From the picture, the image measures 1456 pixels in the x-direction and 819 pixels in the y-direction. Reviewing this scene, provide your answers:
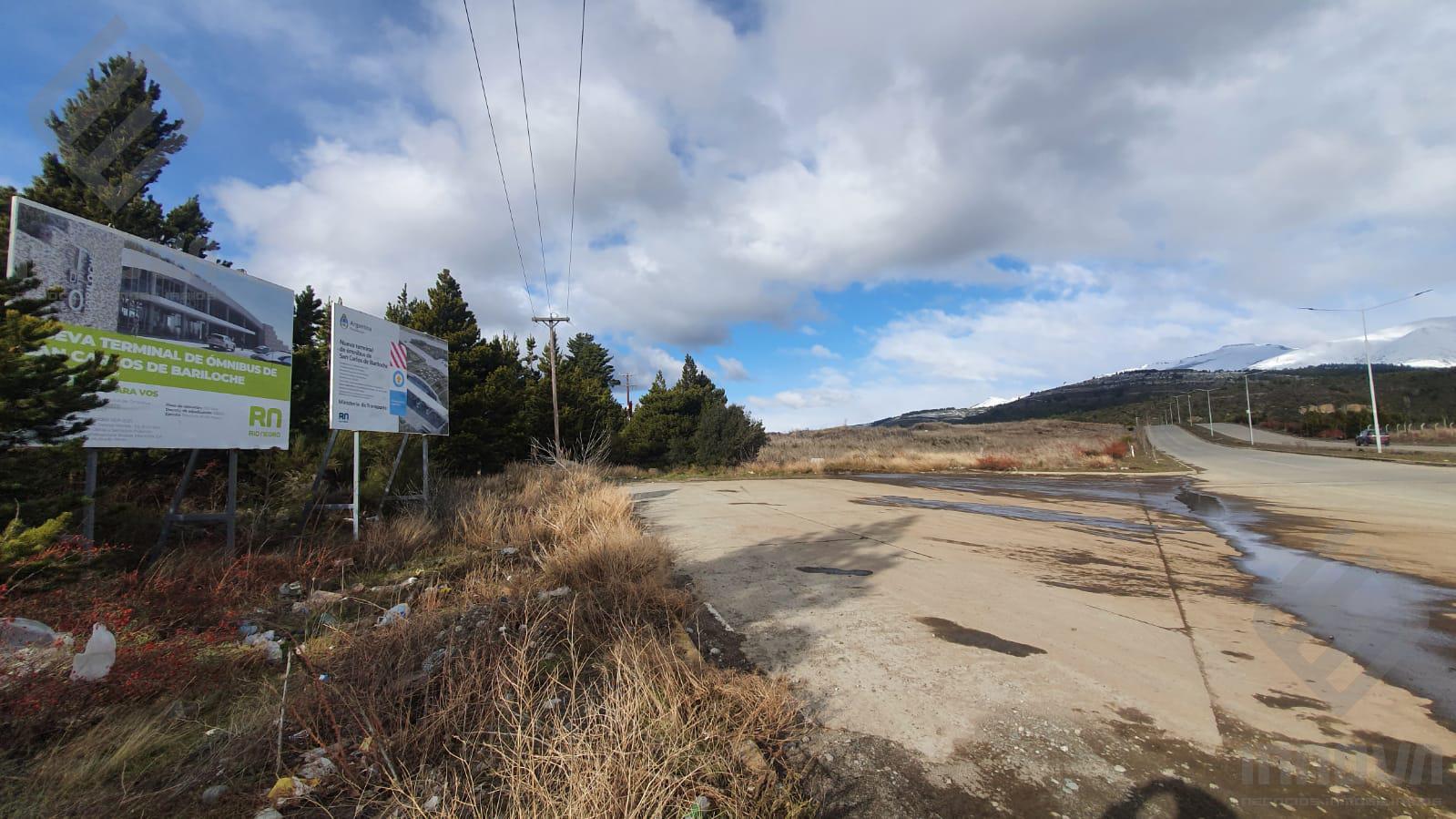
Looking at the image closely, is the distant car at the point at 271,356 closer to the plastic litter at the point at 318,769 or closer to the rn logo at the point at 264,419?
the rn logo at the point at 264,419

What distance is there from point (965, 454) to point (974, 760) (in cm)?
3137

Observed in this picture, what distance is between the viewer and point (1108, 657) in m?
4.24

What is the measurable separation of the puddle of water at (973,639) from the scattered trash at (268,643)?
4987mm

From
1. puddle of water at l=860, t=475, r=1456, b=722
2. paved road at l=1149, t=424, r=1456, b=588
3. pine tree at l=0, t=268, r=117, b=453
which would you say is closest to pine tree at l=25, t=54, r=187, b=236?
pine tree at l=0, t=268, r=117, b=453

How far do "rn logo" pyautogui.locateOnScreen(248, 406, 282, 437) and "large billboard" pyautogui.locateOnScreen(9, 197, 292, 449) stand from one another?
0.04 ft

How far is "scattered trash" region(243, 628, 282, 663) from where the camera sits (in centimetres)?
402

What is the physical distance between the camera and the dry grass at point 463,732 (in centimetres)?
231

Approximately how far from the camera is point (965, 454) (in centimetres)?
3189

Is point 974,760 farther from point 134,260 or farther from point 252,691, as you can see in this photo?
point 134,260

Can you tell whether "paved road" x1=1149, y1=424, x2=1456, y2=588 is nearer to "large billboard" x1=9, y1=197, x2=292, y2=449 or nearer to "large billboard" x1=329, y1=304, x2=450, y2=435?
"large billboard" x1=329, y1=304, x2=450, y2=435

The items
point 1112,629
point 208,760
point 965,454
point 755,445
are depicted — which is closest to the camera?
point 208,760

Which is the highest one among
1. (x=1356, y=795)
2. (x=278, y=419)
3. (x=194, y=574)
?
(x=278, y=419)

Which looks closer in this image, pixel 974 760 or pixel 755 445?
pixel 974 760

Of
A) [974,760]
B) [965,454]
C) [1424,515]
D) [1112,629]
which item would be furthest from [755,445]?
[974,760]
